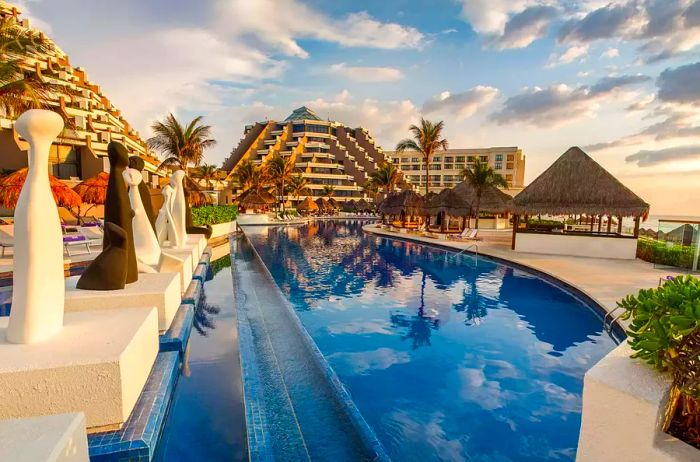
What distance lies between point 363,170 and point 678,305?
7928 cm

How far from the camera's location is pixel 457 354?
6551 mm

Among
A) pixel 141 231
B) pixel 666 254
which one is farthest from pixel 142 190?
pixel 666 254

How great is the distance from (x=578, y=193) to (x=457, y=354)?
1408 centimetres

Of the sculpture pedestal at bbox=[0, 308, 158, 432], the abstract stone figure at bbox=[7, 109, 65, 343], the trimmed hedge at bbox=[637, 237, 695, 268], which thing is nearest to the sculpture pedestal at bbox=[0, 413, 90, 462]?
the sculpture pedestal at bbox=[0, 308, 158, 432]

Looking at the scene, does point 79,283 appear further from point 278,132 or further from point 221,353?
point 278,132

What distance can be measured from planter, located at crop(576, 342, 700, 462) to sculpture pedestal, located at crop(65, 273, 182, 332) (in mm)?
4895

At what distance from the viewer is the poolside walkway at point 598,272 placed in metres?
9.50

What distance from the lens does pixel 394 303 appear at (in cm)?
959

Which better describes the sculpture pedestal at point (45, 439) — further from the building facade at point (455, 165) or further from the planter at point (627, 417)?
the building facade at point (455, 165)

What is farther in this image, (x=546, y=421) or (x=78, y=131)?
(x=78, y=131)

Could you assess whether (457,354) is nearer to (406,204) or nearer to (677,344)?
(677,344)

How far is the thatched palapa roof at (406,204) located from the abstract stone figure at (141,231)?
21874mm

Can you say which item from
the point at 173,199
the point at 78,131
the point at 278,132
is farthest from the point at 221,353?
the point at 278,132

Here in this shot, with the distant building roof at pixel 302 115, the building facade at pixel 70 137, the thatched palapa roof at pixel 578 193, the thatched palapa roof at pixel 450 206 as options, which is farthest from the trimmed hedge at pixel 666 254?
the distant building roof at pixel 302 115
